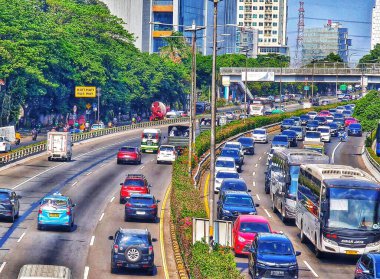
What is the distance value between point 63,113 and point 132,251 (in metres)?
99.6

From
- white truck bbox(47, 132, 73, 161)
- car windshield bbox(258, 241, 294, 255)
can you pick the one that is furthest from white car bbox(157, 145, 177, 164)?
car windshield bbox(258, 241, 294, 255)

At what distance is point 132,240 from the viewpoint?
3644 centimetres

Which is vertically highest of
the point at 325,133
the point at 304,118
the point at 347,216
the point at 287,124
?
the point at 304,118

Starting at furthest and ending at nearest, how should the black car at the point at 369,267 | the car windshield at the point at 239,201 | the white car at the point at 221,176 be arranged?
the white car at the point at 221,176 < the car windshield at the point at 239,201 < the black car at the point at 369,267

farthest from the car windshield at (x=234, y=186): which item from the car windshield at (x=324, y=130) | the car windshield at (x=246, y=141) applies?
the car windshield at (x=324, y=130)

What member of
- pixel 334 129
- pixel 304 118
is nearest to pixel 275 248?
pixel 334 129

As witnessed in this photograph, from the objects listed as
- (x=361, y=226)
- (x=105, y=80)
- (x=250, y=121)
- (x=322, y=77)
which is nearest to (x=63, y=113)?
(x=105, y=80)

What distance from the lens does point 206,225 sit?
36156 millimetres

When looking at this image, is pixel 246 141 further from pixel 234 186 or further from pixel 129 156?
pixel 234 186

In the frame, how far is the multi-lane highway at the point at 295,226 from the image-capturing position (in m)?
39.2

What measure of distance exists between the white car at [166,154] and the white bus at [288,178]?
25.6 meters

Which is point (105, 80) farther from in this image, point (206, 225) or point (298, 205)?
point (206, 225)

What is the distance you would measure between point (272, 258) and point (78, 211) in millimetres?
20308

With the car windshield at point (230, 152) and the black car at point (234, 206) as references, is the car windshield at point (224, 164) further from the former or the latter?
the black car at point (234, 206)
